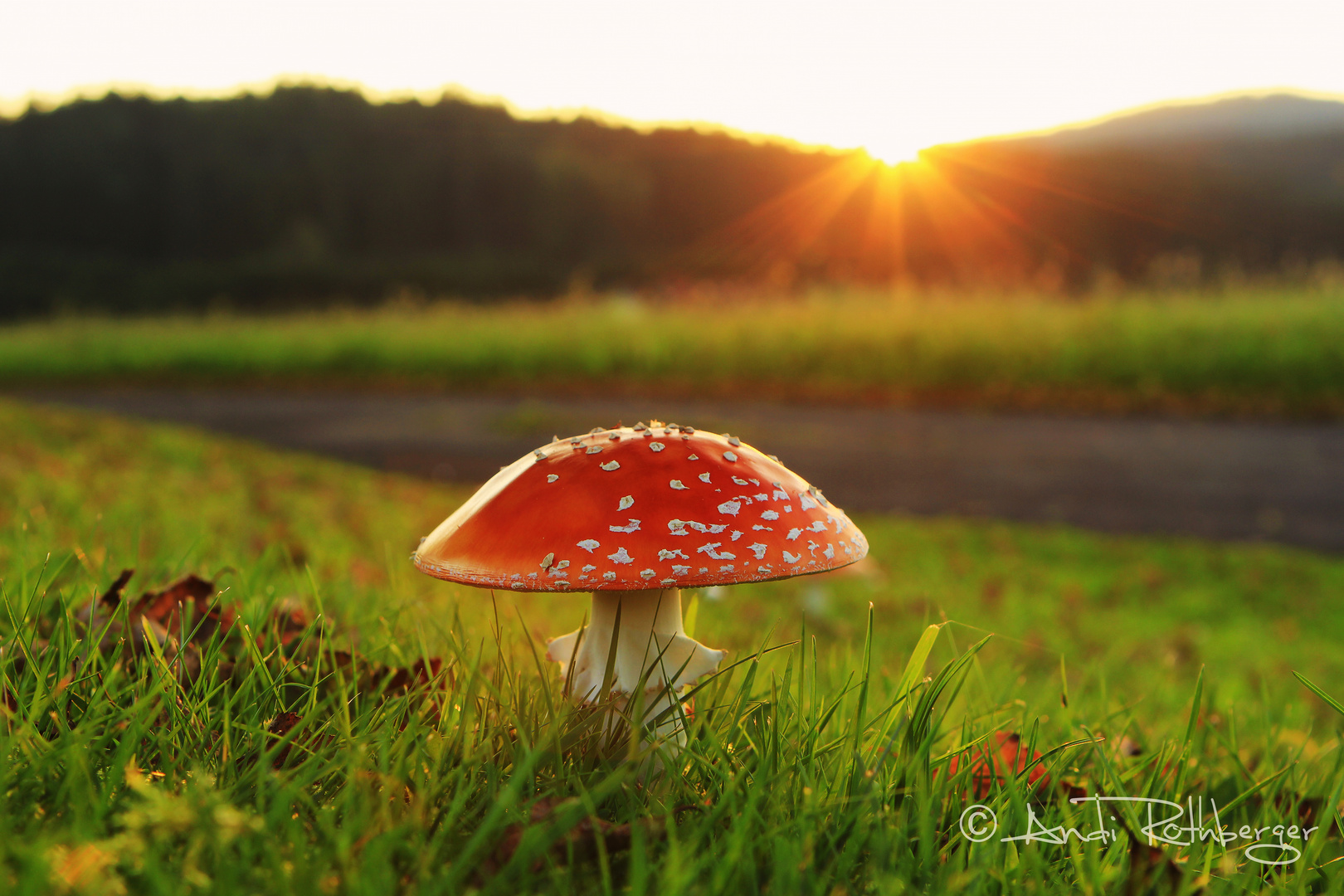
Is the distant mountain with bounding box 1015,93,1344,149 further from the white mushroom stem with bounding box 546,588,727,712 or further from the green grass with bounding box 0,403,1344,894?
the white mushroom stem with bounding box 546,588,727,712

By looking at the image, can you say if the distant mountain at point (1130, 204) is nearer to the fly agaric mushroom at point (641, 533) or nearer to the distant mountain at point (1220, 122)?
the distant mountain at point (1220, 122)

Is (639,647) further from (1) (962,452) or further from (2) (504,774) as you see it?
(1) (962,452)

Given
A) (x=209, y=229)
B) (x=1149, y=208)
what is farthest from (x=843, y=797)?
(x=209, y=229)

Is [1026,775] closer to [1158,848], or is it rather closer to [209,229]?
[1158,848]

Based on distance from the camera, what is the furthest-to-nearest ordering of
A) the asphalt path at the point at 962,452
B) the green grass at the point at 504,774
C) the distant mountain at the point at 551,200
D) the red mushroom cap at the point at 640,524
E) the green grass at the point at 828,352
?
the distant mountain at the point at 551,200
the green grass at the point at 828,352
the asphalt path at the point at 962,452
the red mushroom cap at the point at 640,524
the green grass at the point at 504,774

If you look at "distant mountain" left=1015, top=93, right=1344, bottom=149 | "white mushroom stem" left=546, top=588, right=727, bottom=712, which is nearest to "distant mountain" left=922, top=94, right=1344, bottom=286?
"distant mountain" left=1015, top=93, right=1344, bottom=149

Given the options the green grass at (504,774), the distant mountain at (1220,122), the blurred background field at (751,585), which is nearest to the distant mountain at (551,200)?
the distant mountain at (1220,122)
